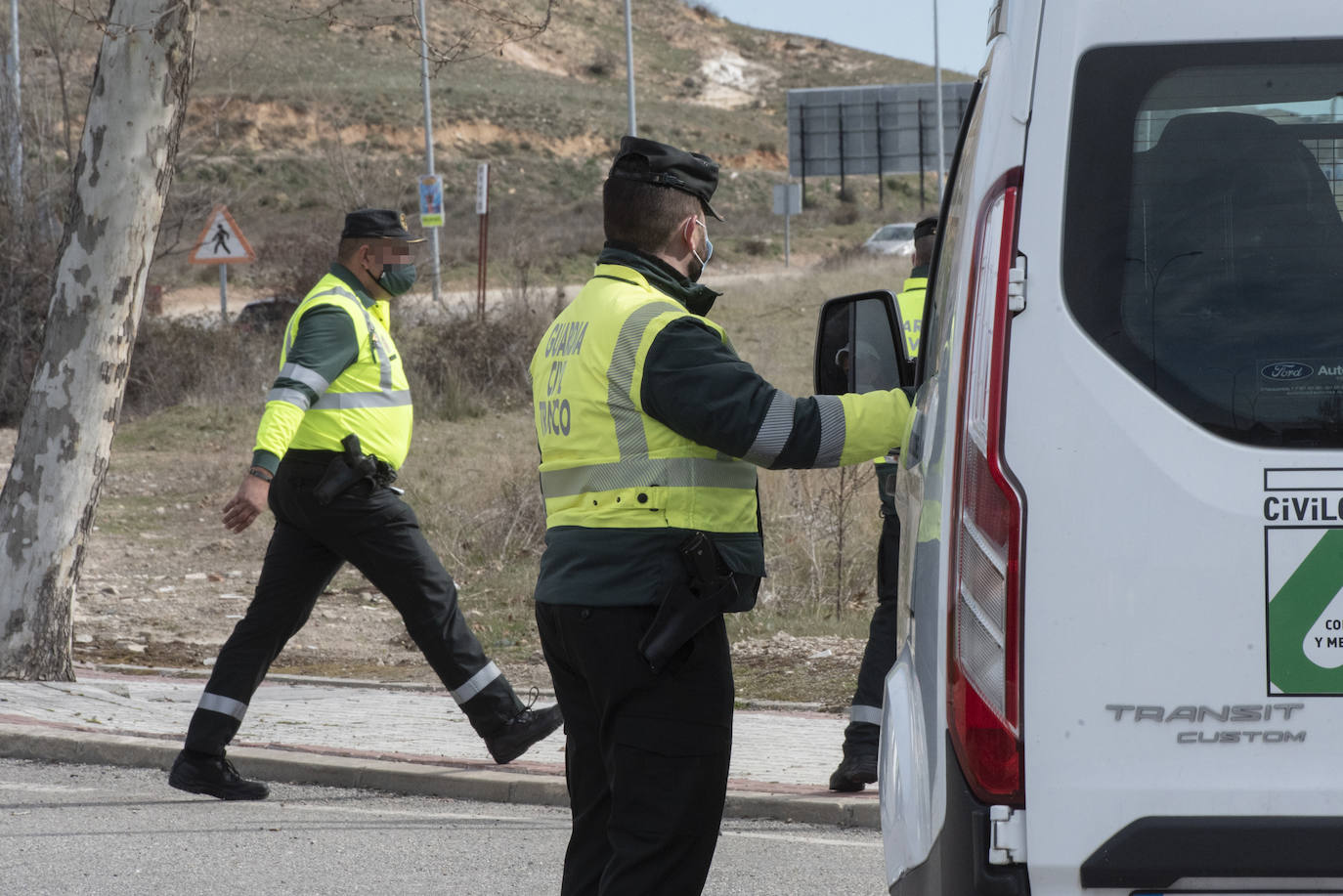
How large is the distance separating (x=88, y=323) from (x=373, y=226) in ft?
8.00

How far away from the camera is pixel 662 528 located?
3.30 metres

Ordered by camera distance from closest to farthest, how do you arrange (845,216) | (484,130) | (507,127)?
(845,216) < (484,130) < (507,127)

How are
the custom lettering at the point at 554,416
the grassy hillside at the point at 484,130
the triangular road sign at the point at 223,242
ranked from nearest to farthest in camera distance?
the custom lettering at the point at 554,416, the triangular road sign at the point at 223,242, the grassy hillside at the point at 484,130

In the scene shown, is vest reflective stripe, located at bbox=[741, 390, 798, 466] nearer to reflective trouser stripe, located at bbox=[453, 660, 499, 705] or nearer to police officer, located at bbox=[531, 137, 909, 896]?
police officer, located at bbox=[531, 137, 909, 896]

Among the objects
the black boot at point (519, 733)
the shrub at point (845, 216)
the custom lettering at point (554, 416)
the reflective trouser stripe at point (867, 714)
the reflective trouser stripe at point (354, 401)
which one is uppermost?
the shrub at point (845, 216)

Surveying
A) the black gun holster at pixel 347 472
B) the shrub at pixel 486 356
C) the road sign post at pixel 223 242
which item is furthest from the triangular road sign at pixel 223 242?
the black gun holster at pixel 347 472

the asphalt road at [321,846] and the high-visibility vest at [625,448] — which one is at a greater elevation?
the high-visibility vest at [625,448]

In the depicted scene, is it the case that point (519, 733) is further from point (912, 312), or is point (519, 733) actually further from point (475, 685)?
point (912, 312)

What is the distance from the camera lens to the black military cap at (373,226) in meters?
6.09

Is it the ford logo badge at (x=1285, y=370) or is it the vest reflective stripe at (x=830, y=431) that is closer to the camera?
the ford logo badge at (x=1285, y=370)

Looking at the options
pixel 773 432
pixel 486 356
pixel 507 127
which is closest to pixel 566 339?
pixel 773 432

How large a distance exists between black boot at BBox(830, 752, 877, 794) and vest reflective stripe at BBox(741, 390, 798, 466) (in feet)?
8.80

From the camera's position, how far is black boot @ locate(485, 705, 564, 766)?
5.95 metres

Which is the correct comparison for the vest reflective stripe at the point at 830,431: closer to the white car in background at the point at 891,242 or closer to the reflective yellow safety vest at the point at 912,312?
the reflective yellow safety vest at the point at 912,312
